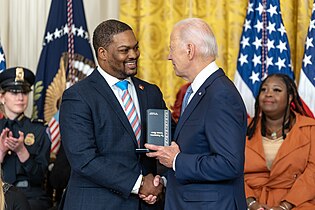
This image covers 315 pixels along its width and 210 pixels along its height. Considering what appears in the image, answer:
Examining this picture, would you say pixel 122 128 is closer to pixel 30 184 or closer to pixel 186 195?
pixel 186 195

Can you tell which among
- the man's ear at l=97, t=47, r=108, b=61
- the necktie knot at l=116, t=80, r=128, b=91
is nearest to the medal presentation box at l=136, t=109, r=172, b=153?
the necktie knot at l=116, t=80, r=128, b=91

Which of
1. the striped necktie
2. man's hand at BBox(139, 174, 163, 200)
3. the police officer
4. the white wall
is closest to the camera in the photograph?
man's hand at BBox(139, 174, 163, 200)

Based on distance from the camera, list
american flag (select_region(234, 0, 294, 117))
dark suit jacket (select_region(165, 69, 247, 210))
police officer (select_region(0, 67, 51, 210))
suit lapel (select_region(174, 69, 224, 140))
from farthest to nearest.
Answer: american flag (select_region(234, 0, 294, 117)) → police officer (select_region(0, 67, 51, 210)) → suit lapel (select_region(174, 69, 224, 140)) → dark suit jacket (select_region(165, 69, 247, 210))

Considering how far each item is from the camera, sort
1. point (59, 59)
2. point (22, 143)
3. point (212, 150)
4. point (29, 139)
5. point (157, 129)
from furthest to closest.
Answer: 1. point (59, 59)
2. point (29, 139)
3. point (22, 143)
4. point (157, 129)
5. point (212, 150)

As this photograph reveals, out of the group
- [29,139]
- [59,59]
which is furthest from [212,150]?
[59,59]

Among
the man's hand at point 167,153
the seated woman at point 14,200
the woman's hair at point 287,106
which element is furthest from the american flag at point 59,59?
the man's hand at point 167,153

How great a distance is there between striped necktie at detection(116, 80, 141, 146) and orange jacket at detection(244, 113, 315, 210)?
4.79 ft

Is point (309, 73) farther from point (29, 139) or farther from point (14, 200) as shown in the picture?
point (14, 200)

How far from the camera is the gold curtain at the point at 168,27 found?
20.4ft

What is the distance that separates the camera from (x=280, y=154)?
477 cm

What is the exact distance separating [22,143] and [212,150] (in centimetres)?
215

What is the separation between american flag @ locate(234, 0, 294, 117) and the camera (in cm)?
580

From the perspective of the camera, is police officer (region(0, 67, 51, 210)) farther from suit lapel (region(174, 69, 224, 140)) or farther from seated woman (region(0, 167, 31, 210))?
suit lapel (region(174, 69, 224, 140))

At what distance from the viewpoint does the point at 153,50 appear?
641 cm
